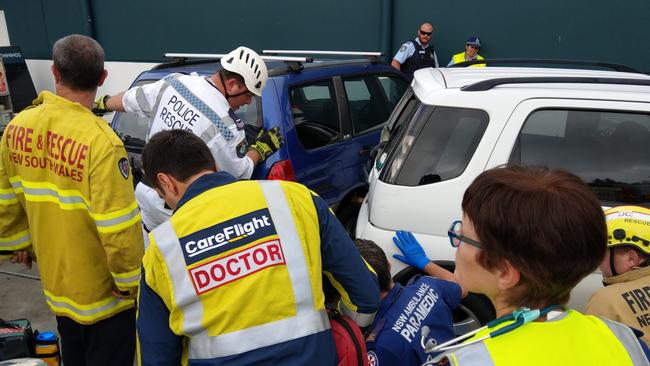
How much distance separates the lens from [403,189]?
2988mm

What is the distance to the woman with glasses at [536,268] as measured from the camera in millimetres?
1061

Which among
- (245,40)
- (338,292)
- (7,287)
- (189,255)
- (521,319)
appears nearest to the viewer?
(521,319)

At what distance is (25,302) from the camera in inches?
179

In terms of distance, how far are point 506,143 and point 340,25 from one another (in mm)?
7102

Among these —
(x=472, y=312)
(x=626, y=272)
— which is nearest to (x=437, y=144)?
(x=472, y=312)

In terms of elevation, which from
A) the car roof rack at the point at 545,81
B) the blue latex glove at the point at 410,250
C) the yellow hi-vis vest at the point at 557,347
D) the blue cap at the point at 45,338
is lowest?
the blue cap at the point at 45,338

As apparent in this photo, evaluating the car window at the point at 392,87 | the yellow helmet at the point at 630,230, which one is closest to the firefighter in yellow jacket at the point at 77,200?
the yellow helmet at the point at 630,230

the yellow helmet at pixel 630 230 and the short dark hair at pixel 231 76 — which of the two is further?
the short dark hair at pixel 231 76

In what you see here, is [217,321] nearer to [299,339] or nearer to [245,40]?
[299,339]

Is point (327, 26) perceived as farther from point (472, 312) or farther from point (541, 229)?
point (541, 229)

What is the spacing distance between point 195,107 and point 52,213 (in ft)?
3.53

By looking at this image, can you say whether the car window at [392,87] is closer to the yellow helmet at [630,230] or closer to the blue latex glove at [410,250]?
the blue latex glove at [410,250]

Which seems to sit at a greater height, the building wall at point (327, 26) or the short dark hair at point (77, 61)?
the short dark hair at point (77, 61)

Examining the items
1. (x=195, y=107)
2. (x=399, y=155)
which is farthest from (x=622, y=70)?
(x=195, y=107)
